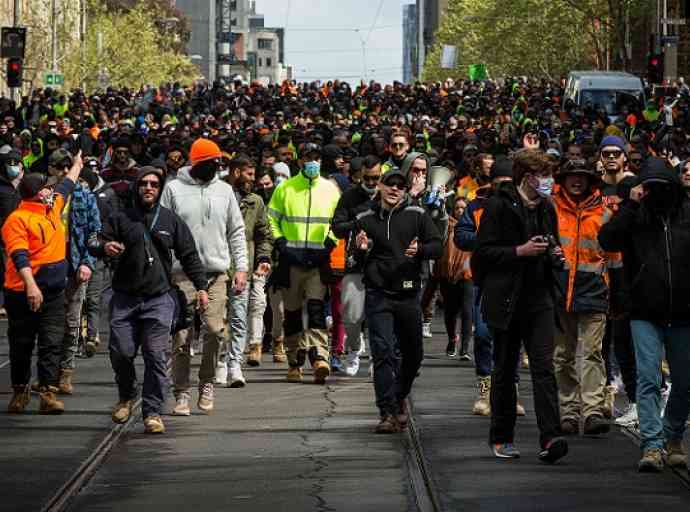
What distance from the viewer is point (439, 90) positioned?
211 feet

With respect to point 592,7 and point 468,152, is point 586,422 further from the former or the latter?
point 592,7

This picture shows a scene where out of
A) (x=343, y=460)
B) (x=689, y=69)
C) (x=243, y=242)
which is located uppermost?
(x=689, y=69)

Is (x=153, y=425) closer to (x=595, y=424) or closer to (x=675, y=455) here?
(x=595, y=424)

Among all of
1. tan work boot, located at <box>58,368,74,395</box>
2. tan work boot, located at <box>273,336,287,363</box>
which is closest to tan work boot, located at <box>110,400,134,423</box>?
tan work boot, located at <box>58,368,74,395</box>

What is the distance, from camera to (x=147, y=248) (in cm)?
1366

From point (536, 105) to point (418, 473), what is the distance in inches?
1661

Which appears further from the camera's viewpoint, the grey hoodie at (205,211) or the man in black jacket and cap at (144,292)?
the grey hoodie at (205,211)

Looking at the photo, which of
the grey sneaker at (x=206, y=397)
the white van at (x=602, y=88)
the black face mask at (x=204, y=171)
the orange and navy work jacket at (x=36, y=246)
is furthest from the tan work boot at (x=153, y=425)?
the white van at (x=602, y=88)

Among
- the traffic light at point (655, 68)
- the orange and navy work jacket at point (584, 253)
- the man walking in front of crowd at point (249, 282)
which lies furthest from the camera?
the traffic light at point (655, 68)

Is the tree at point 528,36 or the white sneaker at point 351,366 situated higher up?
the tree at point 528,36

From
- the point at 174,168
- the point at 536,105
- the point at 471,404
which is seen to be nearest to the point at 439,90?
the point at 536,105

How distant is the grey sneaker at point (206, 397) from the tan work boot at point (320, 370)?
2125mm

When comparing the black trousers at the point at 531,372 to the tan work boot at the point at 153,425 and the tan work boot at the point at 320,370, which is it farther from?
the tan work boot at the point at 320,370

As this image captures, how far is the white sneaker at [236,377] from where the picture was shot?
1689 cm
